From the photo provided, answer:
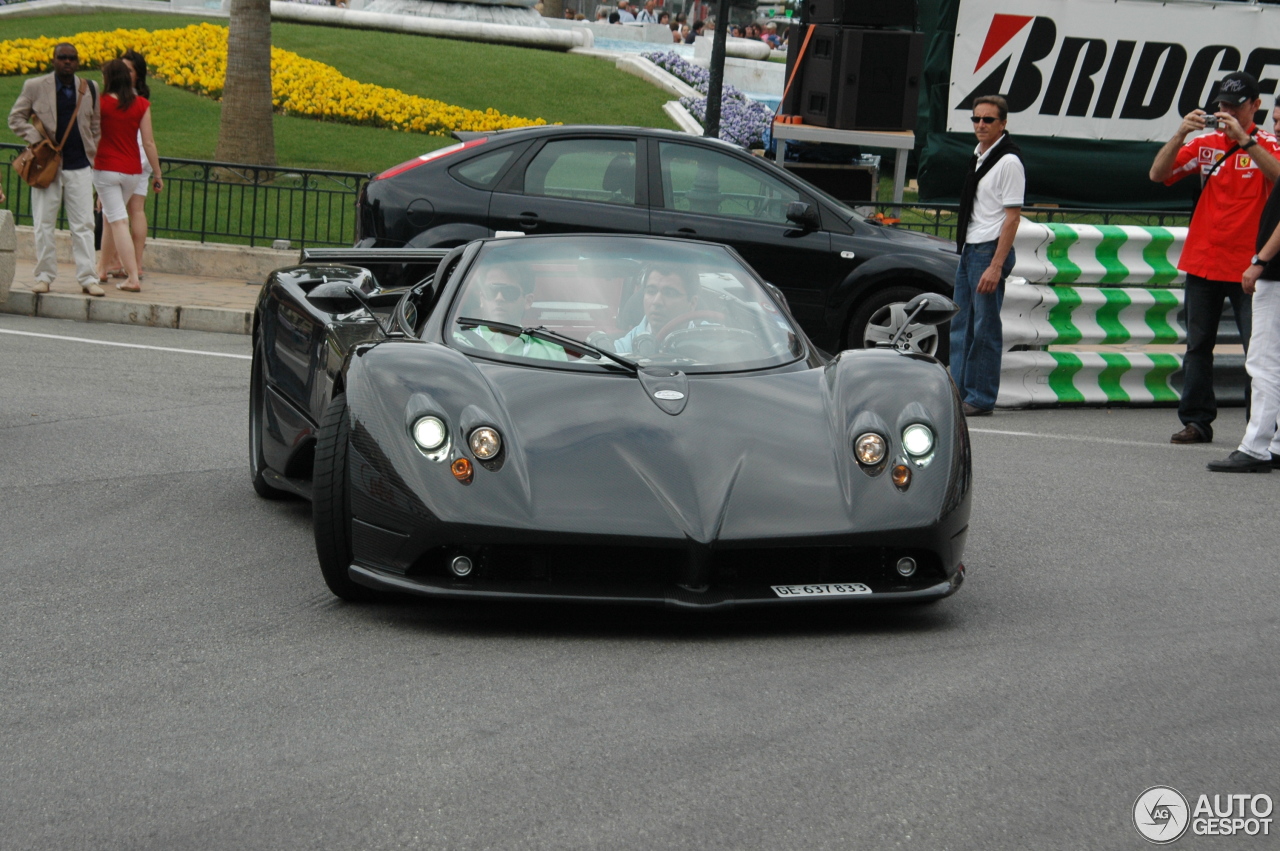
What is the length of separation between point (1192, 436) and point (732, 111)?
1851cm

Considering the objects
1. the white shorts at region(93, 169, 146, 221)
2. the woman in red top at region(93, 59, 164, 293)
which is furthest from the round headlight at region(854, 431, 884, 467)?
the white shorts at region(93, 169, 146, 221)

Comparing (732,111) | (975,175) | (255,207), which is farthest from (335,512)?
(732,111)

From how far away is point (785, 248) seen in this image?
1019cm

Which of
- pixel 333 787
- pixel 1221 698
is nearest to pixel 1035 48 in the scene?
pixel 1221 698

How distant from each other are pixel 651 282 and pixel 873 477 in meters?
1.46

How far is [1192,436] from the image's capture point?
8789mm

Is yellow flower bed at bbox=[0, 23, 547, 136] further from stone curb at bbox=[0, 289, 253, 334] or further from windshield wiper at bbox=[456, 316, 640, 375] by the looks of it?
windshield wiper at bbox=[456, 316, 640, 375]

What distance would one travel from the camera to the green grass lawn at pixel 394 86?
21.8 metres

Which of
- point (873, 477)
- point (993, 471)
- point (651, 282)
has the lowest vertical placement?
point (993, 471)

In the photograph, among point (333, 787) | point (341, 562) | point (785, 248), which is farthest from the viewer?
point (785, 248)

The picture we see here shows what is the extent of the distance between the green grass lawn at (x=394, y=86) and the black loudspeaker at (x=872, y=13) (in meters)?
6.41

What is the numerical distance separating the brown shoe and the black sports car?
12.8ft

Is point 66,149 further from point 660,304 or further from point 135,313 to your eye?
point 660,304

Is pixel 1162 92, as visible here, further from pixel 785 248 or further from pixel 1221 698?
pixel 1221 698
